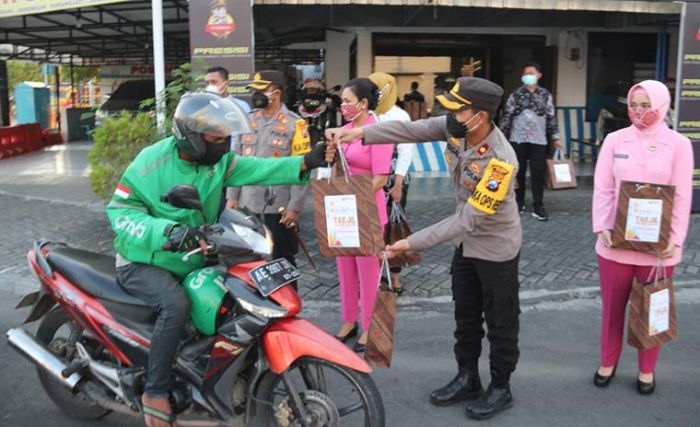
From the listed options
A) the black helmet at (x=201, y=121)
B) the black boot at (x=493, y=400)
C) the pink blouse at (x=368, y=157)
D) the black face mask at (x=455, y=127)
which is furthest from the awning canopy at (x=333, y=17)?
the black boot at (x=493, y=400)

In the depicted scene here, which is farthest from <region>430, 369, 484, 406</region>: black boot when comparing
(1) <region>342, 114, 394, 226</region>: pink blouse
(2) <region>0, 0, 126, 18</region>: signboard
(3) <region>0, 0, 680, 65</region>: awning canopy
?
(2) <region>0, 0, 126, 18</region>: signboard

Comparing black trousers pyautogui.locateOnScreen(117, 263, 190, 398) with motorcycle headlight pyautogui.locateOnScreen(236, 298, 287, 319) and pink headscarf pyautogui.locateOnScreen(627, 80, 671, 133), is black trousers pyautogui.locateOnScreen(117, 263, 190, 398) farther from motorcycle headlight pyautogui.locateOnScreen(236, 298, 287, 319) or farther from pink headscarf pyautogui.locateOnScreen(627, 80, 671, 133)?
pink headscarf pyautogui.locateOnScreen(627, 80, 671, 133)

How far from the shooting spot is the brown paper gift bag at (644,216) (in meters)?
3.75

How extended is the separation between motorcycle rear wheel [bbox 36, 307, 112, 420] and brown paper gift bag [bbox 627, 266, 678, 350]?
2.97 m

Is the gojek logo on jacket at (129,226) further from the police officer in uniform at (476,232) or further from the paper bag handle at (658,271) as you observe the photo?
the paper bag handle at (658,271)

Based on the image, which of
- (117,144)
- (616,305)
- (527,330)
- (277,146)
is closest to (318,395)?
(616,305)

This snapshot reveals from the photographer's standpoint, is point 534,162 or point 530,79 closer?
point 530,79

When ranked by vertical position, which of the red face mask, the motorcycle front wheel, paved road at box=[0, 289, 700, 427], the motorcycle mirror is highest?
the red face mask

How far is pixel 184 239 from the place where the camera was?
2.82 meters

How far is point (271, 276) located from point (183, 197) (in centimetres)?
53

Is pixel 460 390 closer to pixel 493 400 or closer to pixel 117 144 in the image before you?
pixel 493 400

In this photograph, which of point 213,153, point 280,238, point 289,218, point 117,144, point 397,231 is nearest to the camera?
point 213,153

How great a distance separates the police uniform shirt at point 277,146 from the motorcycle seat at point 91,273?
4.75 feet

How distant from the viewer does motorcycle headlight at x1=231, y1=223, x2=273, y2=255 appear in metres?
3.04
